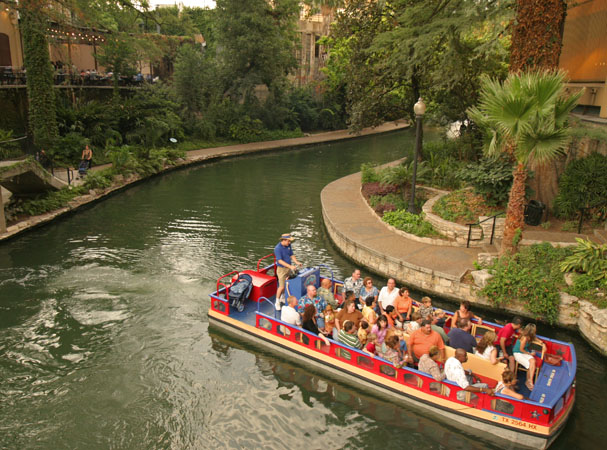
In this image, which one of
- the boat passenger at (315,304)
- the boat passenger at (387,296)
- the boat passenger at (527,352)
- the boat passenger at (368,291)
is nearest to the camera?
the boat passenger at (527,352)

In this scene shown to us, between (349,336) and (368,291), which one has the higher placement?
(368,291)

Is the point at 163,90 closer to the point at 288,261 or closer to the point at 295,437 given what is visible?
the point at 288,261

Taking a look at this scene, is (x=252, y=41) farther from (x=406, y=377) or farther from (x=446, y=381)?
(x=446, y=381)

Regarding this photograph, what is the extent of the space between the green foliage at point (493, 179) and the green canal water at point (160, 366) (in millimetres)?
4612

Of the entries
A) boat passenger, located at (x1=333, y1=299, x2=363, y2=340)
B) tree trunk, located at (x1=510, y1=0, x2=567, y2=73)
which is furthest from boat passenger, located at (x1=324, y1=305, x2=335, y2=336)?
tree trunk, located at (x1=510, y1=0, x2=567, y2=73)

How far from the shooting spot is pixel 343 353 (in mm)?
10039

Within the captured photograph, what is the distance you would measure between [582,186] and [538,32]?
4.79 metres

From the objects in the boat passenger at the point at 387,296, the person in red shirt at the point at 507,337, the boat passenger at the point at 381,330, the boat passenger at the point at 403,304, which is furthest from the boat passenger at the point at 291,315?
the person in red shirt at the point at 507,337

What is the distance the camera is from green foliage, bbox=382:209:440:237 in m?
15.9

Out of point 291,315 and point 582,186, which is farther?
point 582,186

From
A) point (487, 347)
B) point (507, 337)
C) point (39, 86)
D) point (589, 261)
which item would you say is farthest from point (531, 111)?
point (39, 86)

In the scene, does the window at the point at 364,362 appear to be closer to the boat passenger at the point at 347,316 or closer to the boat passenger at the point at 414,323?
the boat passenger at the point at 347,316

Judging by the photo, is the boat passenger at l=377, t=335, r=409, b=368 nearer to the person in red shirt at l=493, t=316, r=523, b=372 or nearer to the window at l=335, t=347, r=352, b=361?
the window at l=335, t=347, r=352, b=361

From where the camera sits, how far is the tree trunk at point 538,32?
14039 millimetres
